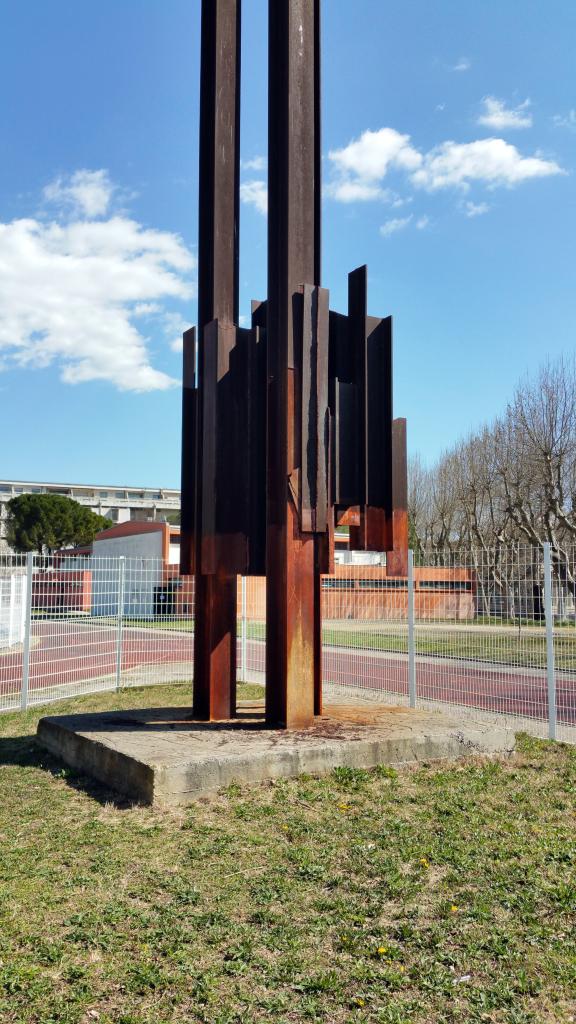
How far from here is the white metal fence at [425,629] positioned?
8.40 meters

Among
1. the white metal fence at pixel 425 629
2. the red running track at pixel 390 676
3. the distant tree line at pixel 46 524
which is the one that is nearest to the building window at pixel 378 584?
the white metal fence at pixel 425 629

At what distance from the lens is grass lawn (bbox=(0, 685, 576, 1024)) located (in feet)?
9.32

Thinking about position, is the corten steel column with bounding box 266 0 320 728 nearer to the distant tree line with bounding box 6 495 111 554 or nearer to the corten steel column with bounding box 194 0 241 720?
the corten steel column with bounding box 194 0 241 720

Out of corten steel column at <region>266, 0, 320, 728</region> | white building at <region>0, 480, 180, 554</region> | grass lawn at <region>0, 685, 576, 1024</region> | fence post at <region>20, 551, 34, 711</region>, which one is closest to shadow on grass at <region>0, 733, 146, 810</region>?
grass lawn at <region>0, 685, 576, 1024</region>

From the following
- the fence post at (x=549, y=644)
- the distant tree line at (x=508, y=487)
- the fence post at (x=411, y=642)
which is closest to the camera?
the fence post at (x=549, y=644)

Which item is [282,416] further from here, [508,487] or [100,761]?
[508,487]

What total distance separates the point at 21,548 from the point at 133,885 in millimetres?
65555

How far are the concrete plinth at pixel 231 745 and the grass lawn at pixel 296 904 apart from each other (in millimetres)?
167

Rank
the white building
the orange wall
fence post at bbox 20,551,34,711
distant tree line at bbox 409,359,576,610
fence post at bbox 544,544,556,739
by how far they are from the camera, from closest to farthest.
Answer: fence post at bbox 544,544,556,739, the orange wall, fence post at bbox 20,551,34,711, distant tree line at bbox 409,359,576,610, the white building

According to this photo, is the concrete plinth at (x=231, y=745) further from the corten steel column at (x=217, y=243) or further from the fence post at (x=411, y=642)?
the fence post at (x=411, y=642)

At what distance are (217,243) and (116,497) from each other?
10515 cm

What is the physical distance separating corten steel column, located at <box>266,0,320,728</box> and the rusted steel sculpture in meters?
0.01

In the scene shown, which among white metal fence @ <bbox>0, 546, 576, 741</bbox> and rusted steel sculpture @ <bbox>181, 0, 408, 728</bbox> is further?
white metal fence @ <bbox>0, 546, 576, 741</bbox>

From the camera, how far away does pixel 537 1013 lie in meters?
2.76
